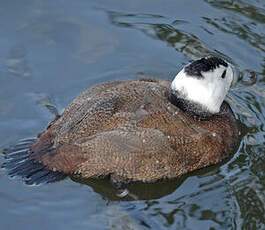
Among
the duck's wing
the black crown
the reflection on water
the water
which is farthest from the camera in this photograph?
the reflection on water

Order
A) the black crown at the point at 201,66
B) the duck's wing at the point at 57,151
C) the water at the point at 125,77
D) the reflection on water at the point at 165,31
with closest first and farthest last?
1. the water at the point at 125,77
2. the duck's wing at the point at 57,151
3. the black crown at the point at 201,66
4. the reflection on water at the point at 165,31

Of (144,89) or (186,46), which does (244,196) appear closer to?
(144,89)

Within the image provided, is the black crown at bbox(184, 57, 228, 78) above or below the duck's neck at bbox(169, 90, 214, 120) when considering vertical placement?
above

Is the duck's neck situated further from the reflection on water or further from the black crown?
the reflection on water

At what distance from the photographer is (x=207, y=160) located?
19.5 feet

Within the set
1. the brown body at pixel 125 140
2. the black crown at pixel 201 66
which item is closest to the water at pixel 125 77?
the brown body at pixel 125 140

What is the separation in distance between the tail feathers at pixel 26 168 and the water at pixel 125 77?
47 mm

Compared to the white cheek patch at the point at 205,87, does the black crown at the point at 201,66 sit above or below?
above

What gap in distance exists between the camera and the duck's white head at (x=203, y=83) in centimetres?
605

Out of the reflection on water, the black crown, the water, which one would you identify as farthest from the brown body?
the reflection on water

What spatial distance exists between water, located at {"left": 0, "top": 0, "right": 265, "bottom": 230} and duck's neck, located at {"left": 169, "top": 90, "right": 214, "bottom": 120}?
36 cm

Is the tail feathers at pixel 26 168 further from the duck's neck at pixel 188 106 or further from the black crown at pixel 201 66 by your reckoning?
the black crown at pixel 201 66

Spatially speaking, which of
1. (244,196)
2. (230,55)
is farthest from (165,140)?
(230,55)

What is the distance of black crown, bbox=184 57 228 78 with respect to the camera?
6.05m
